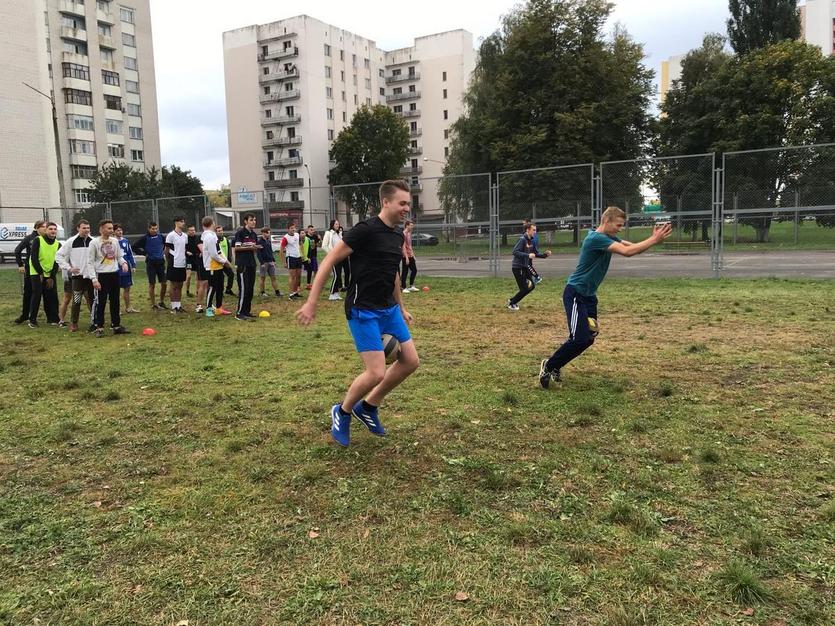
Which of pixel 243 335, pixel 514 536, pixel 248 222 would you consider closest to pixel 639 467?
pixel 514 536

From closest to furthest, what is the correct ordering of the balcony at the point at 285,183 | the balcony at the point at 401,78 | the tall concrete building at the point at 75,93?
1. the tall concrete building at the point at 75,93
2. the balcony at the point at 285,183
3. the balcony at the point at 401,78

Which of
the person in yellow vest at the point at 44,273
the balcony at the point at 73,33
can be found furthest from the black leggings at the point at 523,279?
the balcony at the point at 73,33

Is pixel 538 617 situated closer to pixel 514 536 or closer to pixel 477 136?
pixel 514 536

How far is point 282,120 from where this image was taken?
8156cm

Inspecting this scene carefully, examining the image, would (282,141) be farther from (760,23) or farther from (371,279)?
(371,279)

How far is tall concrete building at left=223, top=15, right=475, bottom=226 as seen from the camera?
263ft

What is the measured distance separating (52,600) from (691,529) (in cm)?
325

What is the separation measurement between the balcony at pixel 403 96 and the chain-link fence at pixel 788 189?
2996 inches

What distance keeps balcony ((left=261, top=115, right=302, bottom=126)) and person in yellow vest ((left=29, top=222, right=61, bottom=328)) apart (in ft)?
241

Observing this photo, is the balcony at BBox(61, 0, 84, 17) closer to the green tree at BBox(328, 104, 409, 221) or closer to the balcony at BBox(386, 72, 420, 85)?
the green tree at BBox(328, 104, 409, 221)

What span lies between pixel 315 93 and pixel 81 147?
29428mm

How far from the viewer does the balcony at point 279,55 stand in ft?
259

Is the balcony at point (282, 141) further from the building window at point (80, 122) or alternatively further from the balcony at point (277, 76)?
the building window at point (80, 122)

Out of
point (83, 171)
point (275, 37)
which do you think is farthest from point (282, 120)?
point (83, 171)
